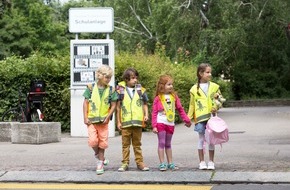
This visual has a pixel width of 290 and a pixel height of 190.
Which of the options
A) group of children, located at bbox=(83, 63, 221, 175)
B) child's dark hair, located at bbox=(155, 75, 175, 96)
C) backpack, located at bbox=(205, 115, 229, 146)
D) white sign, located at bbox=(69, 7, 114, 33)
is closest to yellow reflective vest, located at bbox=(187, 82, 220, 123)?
group of children, located at bbox=(83, 63, 221, 175)

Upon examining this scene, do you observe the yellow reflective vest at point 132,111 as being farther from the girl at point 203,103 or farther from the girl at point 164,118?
the girl at point 203,103

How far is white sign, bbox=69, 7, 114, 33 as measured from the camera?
16469 millimetres

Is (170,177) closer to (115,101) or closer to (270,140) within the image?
(115,101)

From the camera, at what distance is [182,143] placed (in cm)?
1412

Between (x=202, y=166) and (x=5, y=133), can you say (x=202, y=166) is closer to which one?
(x=202, y=166)

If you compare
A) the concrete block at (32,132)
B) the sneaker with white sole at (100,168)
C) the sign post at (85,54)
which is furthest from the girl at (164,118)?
the sign post at (85,54)

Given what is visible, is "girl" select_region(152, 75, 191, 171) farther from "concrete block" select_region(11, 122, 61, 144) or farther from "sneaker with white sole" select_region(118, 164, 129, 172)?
"concrete block" select_region(11, 122, 61, 144)

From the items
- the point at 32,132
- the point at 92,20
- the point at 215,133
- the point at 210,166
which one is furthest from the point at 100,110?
the point at 92,20

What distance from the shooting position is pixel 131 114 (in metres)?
9.20

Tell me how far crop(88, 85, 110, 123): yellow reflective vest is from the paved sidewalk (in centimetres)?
84

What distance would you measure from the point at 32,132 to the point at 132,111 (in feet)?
17.7

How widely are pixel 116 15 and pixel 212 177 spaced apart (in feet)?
161

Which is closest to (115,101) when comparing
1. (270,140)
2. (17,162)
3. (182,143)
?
(17,162)

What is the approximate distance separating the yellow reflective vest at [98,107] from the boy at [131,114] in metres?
0.22
